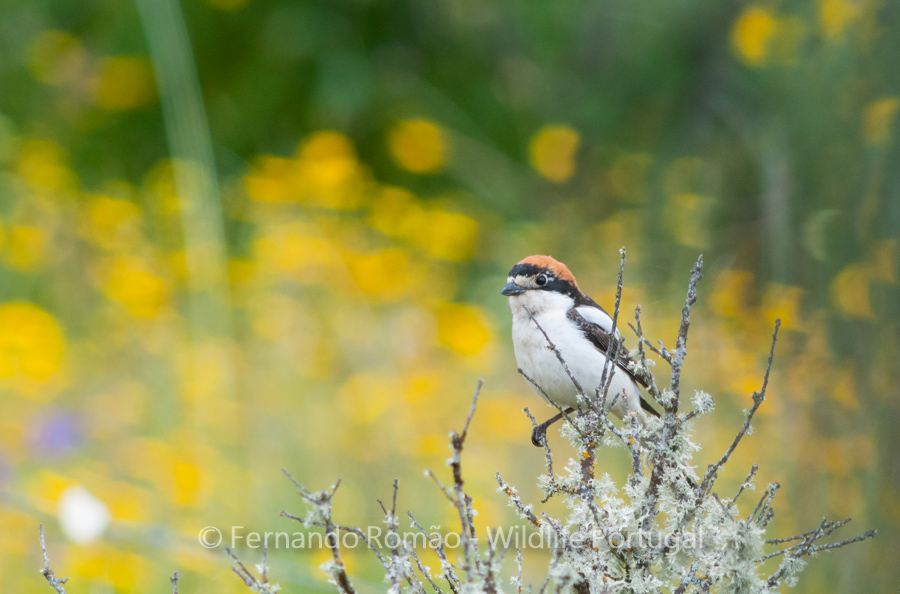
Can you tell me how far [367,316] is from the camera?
14.4 feet

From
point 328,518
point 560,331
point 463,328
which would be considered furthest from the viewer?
point 463,328

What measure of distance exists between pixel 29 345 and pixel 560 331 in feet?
11.0

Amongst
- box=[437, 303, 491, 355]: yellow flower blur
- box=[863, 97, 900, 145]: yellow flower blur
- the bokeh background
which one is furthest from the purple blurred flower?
box=[863, 97, 900, 145]: yellow flower blur

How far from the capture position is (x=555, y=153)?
591 cm

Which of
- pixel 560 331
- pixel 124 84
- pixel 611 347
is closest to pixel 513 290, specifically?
pixel 560 331

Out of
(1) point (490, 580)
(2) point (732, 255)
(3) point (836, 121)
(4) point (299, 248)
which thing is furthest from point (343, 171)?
(1) point (490, 580)

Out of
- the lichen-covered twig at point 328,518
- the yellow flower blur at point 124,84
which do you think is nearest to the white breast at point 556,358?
the lichen-covered twig at point 328,518

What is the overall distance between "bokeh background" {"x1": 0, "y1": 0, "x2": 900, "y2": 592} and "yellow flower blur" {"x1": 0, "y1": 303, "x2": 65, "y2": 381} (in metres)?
0.02

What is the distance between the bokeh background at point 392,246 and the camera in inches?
119

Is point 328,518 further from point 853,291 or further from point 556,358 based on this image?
point 853,291

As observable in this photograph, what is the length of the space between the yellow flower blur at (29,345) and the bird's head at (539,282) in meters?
3.06

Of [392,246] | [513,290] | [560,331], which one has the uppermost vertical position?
[392,246]

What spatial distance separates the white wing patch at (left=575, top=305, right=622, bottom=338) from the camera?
2830 mm

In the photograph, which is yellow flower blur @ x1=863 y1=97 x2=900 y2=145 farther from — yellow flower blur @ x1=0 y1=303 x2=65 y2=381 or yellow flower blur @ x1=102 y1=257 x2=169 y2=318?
yellow flower blur @ x1=0 y1=303 x2=65 y2=381
